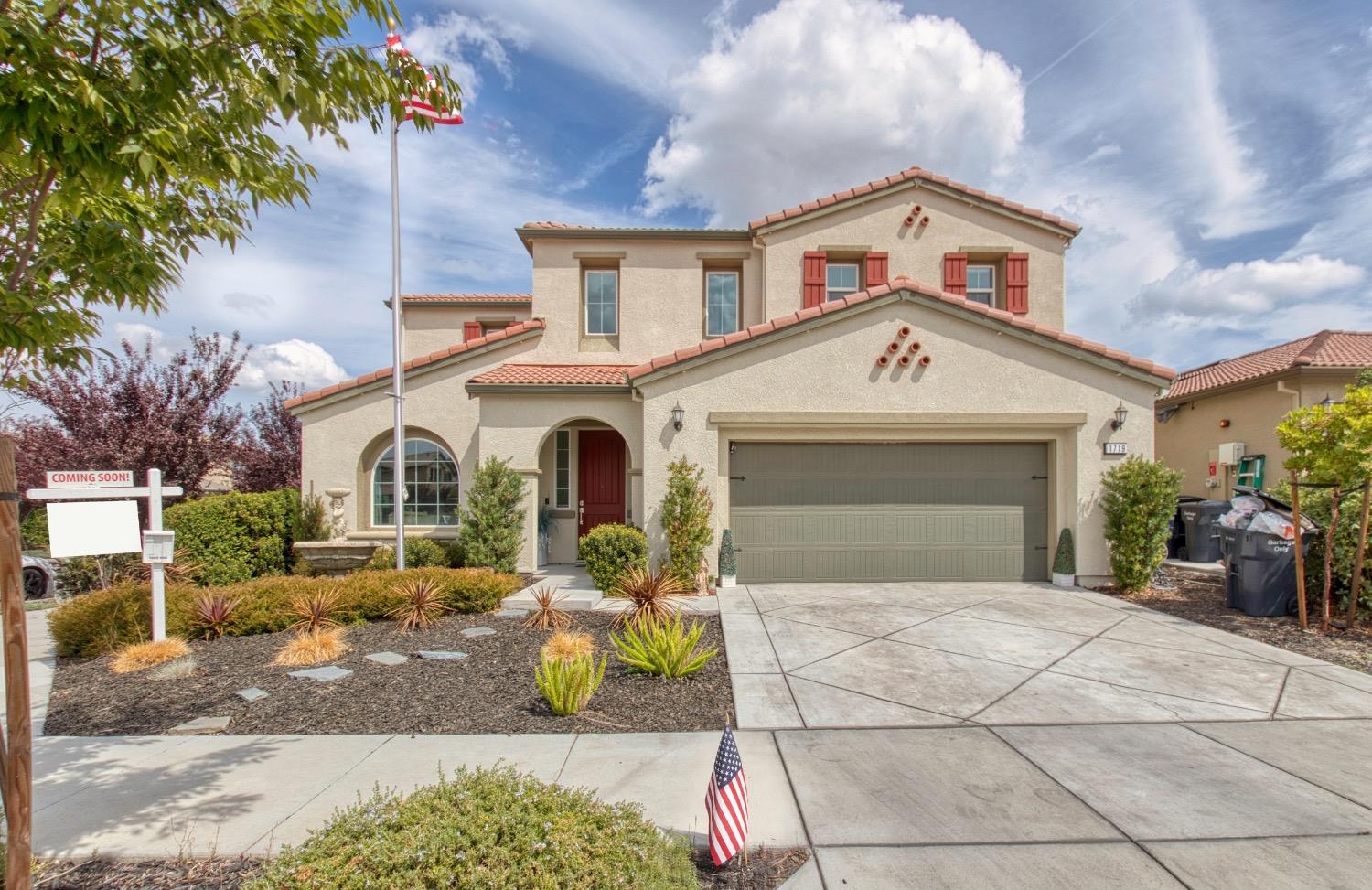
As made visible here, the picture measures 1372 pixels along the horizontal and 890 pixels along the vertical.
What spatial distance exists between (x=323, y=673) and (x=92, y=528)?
107 inches

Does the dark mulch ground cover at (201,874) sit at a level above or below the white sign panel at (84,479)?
below

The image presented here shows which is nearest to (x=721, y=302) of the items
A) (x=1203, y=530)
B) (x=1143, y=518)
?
(x=1143, y=518)

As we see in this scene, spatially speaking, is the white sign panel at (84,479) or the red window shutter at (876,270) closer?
the white sign panel at (84,479)

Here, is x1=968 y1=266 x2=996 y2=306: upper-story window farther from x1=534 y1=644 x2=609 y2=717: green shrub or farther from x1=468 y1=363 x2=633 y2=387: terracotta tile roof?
x1=534 y1=644 x2=609 y2=717: green shrub

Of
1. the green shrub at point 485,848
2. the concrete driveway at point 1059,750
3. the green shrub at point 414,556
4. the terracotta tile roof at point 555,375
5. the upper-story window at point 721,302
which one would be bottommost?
the concrete driveway at point 1059,750

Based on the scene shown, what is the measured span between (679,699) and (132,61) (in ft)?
17.8

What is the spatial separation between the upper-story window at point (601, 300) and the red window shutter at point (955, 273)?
24.1 ft

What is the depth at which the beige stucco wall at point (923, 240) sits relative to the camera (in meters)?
13.3

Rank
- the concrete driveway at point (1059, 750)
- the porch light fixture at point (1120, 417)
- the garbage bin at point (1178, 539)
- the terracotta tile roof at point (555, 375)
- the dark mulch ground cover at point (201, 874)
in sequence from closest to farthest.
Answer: the dark mulch ground cover at point (201, 874), the concrete driveway at point (1059, 750), the porch light fixture at point (1120, 417), the terracotta tile roof at point (555, 375), the garbage bin at point (1178, 539)

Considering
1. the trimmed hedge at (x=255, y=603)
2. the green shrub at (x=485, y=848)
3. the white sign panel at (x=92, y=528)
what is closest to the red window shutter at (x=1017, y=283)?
the trimmed hedge at (x=255, y=603)

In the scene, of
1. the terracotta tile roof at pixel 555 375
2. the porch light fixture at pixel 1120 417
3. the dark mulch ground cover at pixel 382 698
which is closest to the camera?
the dark mulch ground cover at pixel 382 698

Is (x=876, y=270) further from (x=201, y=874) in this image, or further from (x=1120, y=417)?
(x=201, y=874)

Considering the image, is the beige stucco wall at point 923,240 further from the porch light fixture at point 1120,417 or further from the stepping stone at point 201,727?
the stepping stone at point 201,727

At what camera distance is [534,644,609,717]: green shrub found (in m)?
5.07
